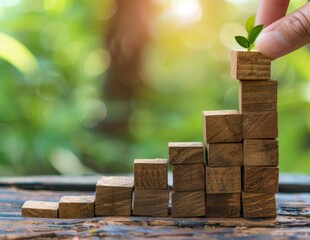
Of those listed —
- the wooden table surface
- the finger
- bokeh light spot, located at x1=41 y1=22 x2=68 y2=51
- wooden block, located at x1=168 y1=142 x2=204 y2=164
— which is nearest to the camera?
the wooden table surface

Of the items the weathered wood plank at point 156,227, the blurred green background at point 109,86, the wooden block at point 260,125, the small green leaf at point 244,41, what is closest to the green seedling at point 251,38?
the small green leaf at point 244,41

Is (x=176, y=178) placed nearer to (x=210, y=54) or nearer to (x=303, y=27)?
(x=303, y=27)

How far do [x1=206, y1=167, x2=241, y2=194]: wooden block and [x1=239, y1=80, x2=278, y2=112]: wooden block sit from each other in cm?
14

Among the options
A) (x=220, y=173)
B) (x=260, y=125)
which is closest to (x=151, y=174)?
(x=220, y=173)

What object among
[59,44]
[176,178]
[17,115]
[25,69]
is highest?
[59,44]

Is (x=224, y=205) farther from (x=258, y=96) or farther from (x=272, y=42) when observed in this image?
(x=272, y=42)

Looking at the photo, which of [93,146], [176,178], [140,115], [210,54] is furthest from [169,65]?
[176,178]

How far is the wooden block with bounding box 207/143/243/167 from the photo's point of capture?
3.51ft

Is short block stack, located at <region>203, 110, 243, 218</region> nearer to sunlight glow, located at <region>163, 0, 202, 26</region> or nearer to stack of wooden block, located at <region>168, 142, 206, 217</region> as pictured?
stack of wooden block, located at <region>168, 142, 206, 217</region>

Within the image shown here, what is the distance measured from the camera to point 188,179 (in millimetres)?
1080

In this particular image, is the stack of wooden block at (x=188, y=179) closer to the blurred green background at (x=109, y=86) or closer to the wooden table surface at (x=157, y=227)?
the wooden table surface at (x=157, y=227)

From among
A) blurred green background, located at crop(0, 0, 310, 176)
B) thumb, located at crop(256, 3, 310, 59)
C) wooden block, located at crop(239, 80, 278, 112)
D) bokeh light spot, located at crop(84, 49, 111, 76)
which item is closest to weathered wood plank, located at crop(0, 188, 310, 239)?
wooden block, located at crop(239, 80, 278, 112)

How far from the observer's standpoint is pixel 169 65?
8.84 feet

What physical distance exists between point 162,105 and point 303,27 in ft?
4.88
